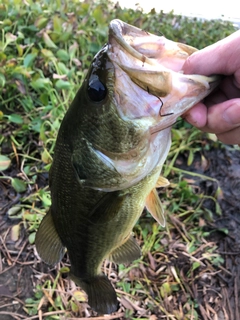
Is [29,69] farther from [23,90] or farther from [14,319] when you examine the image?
[14,319]

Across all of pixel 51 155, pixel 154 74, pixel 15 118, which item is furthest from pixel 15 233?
pixel 154 74

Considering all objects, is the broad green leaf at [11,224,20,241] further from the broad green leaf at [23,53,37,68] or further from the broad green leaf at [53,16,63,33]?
the broad green leaf at [53,16,63,33]

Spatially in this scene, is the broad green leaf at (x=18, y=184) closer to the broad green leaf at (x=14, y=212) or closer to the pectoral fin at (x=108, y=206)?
the broad green leaf at (x=14, y=212)

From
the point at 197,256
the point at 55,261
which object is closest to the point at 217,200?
the point at 197,256

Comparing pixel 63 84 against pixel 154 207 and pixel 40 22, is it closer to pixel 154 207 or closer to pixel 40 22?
pixel 40 22

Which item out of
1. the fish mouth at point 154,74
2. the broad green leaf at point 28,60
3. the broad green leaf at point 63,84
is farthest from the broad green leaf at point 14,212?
the fish mouth at point 154,74

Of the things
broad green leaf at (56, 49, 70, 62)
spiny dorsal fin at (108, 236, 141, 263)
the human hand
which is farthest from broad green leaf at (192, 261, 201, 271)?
broad green leaf at (56, 49, 70, 62)
